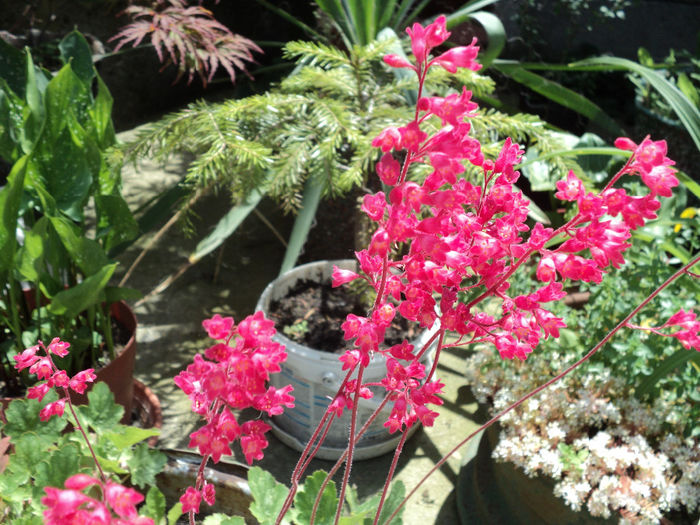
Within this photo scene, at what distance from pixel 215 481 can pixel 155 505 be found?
0.10 metres

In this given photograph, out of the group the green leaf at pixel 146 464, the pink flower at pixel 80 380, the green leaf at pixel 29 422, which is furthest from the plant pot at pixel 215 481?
the pink flower at pixel 80 380

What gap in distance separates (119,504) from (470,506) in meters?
1.21

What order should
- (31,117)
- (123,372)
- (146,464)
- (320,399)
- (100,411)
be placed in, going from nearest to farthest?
1. (146,464)
2. (100,411)
3. (31,117)
4. (123,372)
5. (320,399)

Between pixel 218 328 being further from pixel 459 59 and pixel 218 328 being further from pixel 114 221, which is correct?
pixel 114 221

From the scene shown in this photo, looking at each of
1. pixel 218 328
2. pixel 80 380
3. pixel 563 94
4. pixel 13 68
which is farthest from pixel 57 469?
pixel 563 94

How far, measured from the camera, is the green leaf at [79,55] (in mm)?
1591

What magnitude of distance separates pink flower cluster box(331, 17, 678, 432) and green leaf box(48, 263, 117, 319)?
814 millimetres

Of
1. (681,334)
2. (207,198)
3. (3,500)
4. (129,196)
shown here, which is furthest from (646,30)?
(3,500)

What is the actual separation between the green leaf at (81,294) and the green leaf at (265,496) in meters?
0.55

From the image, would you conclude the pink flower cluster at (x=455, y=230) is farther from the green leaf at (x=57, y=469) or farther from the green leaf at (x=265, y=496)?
the green leaf at (x=57, y=469)

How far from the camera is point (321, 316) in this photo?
1.81m

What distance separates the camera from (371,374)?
157 centimetres

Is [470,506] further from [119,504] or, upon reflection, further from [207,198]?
[207,198]

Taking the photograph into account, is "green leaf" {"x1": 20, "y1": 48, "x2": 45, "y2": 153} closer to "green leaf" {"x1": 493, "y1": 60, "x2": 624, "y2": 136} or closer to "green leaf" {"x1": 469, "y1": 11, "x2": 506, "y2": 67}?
"green leaf" {"x1": 469, "y1": 11, "x2": 506, "y2": 67}
